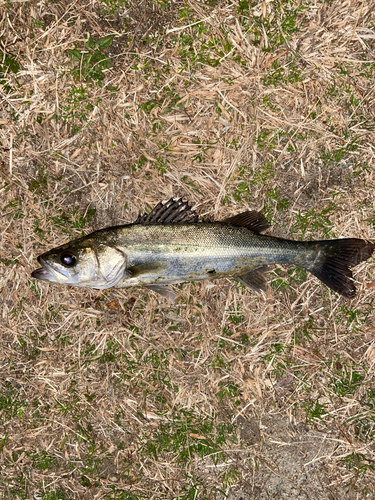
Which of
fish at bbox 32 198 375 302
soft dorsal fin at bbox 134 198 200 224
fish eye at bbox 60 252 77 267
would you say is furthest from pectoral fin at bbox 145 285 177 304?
fish eye at bbox 60 252 77 267

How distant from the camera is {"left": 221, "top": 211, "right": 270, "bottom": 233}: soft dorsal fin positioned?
451 cm

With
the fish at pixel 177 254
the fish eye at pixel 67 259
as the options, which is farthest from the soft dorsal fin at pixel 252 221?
the fish eye at pixel 67 259

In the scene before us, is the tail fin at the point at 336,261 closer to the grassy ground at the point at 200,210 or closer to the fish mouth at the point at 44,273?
the grassy ground at the point at 200,210

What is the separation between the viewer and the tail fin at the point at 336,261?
4.43 meters

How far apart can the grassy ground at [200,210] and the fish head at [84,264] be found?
802 millimetres

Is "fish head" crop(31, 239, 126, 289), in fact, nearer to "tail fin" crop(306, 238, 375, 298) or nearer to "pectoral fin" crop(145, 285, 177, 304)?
"pectoral fin" crop(145, 285, 177, 304)

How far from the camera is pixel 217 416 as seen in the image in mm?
4973

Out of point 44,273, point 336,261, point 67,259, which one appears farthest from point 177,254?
point 336,261

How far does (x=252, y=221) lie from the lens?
14.9ft

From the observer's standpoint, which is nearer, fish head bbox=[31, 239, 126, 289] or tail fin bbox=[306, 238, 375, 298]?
fish head bbox=[31, 239, 126, 289]

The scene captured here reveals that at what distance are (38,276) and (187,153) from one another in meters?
2.62

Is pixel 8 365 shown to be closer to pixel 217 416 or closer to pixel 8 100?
pixel 217 416

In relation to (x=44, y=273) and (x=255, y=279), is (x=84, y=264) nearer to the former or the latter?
(x=44, y=273)

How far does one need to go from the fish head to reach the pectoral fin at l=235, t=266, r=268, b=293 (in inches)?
63.6
